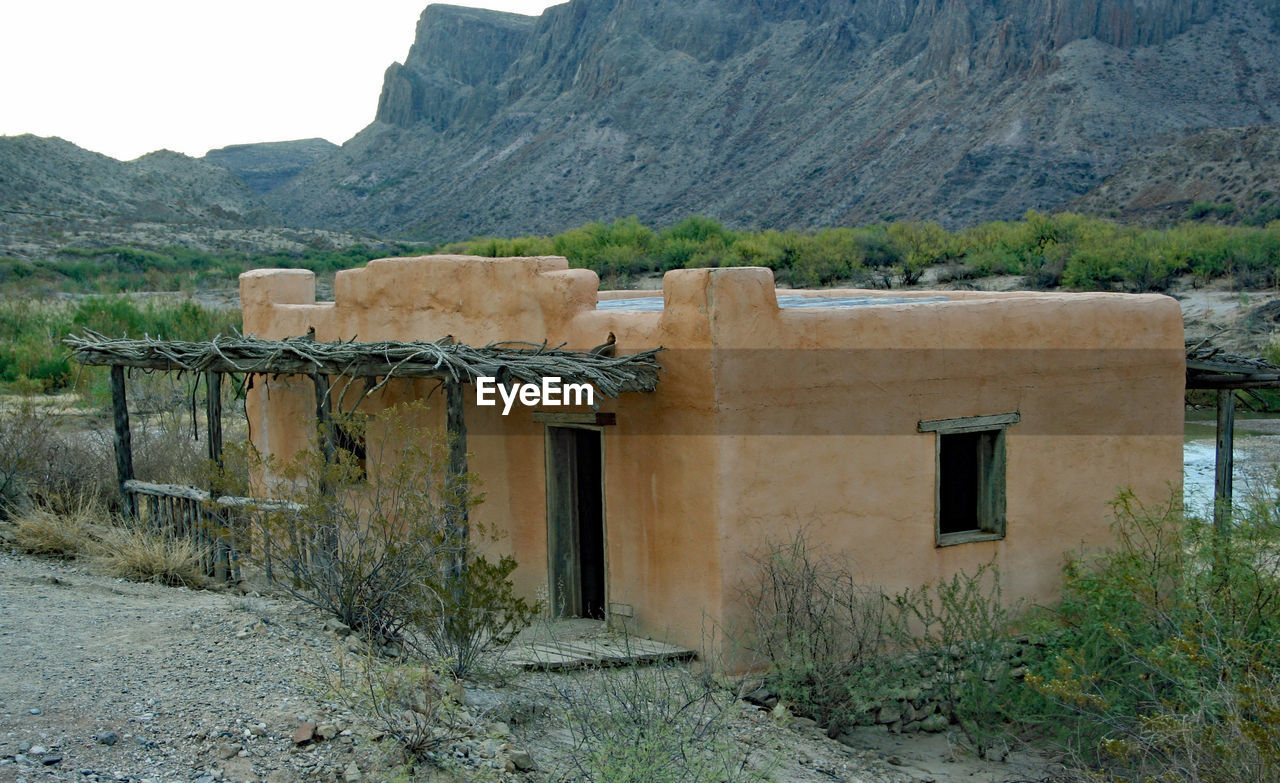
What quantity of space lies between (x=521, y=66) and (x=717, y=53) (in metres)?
17.1

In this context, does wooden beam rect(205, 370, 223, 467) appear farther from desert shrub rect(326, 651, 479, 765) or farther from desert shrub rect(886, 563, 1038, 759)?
desert shrub rect(886, 563, 1038, 759)

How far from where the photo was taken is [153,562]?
30.6 ft

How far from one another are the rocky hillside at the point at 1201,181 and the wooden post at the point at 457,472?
112 feet

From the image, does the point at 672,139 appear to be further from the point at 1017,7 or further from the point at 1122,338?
the point at 1122,338

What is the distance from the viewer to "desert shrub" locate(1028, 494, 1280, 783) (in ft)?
17.9

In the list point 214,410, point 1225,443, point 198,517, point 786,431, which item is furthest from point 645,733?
point 1225,443

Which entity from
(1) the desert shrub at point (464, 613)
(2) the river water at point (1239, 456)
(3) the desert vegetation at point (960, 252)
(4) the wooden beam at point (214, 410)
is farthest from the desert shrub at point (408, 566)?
(3) the desert vegetation at point (960, 252)

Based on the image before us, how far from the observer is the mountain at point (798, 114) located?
46219 mm

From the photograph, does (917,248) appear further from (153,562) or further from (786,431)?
(153,562)

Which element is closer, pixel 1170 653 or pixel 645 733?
pixel 645 733

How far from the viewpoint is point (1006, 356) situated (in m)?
8.59

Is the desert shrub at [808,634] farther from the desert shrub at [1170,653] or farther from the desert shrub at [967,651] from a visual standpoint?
the desert shrub at [1170,653]

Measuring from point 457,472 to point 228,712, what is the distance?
2275 millimetres

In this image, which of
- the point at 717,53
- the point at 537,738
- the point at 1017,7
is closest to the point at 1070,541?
the point at 537,738
